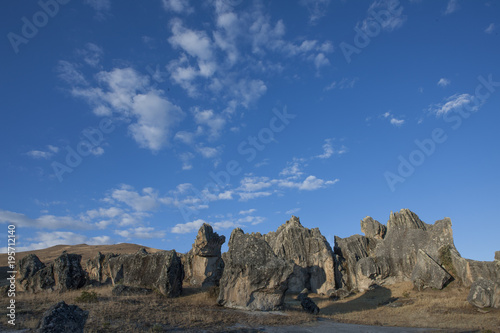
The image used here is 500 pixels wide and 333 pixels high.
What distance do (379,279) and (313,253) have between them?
10.3m

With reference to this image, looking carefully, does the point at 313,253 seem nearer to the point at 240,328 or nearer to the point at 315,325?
the point at 315,325

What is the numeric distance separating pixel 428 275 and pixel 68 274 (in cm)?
3985

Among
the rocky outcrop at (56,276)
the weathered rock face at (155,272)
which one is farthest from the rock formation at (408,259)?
the rocky outcrop at (56,276)

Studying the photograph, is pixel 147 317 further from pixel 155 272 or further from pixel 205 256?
pixel 205 256

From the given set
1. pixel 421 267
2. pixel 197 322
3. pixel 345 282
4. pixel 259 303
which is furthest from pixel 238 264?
pixel 345 282

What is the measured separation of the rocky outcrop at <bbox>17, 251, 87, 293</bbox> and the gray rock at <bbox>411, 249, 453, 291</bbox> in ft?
125

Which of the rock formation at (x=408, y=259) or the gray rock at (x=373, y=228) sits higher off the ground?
the gray rock at (x=373, y=228)

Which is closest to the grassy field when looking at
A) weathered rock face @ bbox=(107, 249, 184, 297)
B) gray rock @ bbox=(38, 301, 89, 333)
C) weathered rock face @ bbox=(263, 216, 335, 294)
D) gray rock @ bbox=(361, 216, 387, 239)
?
weathered rock face @ bbox=(107, 249, 184, 297)

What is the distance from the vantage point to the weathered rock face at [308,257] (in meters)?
47.4

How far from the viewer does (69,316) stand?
1040 centimetres

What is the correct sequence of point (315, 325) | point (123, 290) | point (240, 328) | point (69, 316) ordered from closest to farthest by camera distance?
point (69, 316), point (240, 328), point (315, 325), point (123, 290)

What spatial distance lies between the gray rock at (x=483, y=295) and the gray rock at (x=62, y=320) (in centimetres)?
2874

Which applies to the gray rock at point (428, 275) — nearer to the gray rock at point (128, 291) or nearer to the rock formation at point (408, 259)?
the rock formation at point (408, 259)

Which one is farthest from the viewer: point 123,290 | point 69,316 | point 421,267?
point 421,267
